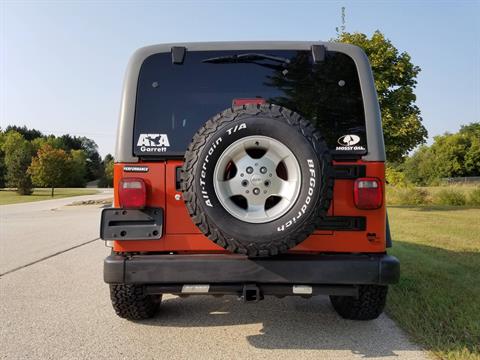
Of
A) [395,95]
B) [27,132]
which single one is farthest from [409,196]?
[27,132]

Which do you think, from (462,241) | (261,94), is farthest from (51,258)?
(462,241)

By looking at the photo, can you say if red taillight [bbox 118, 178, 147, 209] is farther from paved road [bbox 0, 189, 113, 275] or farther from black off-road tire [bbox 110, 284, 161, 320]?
paved road [bbox 0, 189, 113, 275]

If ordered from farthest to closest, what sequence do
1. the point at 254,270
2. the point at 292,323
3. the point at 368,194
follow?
the point at 292,323
the point at 368,194
the point at 254,270

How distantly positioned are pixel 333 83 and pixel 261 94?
0.55 metres

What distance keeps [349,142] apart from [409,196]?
20.8 m

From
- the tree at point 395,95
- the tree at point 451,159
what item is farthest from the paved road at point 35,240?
the tree at point 451,159

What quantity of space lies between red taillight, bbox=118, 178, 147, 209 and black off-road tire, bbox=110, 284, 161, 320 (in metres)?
0.72

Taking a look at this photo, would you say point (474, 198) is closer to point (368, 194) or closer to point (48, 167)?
point (368, 194)

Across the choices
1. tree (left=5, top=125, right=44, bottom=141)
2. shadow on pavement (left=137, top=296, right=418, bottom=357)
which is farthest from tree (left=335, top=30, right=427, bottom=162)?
tree (left=5, top=125, right=44, bottom=141)

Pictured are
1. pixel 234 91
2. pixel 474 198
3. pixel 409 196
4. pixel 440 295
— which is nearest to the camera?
pixel 234 91

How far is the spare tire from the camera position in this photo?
285 centimetres

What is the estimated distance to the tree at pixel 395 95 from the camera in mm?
17792

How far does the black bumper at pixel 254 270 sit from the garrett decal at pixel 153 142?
31.5 inches

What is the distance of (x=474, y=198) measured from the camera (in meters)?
21.3
